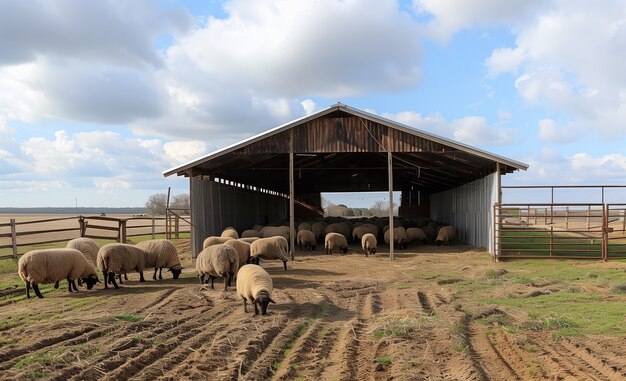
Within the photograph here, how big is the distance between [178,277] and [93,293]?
127 inches

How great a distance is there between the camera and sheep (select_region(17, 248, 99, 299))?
1140 centimetres

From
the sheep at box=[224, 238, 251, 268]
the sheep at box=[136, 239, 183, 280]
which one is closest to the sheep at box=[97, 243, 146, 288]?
the sheep at box=[136, 239, 183, 280]

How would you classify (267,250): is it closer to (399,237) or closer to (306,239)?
(306,239)

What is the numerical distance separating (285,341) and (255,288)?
2.25 meters

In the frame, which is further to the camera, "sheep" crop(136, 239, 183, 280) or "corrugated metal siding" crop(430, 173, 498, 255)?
"corrugated metal siding" crop(430, 173, 498, 255)

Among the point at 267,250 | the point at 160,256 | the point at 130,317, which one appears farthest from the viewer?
the point at 267,250

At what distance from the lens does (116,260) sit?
42.8ft

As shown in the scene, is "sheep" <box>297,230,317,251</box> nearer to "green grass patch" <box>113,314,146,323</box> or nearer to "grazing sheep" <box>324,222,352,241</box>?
"grazing sheep" <box>324,222,352,241</box>

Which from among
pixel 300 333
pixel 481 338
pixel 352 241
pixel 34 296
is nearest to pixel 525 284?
pixel 481 338

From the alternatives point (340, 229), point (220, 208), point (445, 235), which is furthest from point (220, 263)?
point (445, 235)

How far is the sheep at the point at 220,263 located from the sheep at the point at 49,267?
2.99 m

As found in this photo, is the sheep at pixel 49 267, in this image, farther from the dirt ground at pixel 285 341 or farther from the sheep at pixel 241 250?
the sheep at pixel 241 250

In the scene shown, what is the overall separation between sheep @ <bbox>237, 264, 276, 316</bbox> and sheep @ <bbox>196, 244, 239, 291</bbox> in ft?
5.76

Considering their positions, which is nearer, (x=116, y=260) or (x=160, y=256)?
(x=116, y=260)
